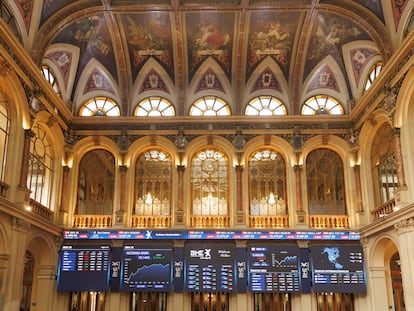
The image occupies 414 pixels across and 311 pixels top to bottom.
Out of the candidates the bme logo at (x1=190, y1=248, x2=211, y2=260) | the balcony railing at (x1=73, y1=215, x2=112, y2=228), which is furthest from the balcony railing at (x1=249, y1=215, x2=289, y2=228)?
the balcony railing at (x1=73, y1=215, x2=112, y2=228)

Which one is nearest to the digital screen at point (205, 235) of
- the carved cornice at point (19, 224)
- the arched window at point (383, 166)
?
the arched window at point (383, 166)

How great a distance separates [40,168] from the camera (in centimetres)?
1844

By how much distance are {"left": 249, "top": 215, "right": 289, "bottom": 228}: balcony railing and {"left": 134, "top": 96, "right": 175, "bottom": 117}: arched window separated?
618cm

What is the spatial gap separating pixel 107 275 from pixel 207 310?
14.2ft

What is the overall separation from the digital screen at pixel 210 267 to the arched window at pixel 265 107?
6326 mm

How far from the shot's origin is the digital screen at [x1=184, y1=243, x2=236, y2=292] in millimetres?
18562

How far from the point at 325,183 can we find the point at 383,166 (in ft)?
9.51

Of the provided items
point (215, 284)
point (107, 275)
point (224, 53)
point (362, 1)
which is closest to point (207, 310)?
point (215, 284)

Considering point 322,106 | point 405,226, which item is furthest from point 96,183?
point 405,226

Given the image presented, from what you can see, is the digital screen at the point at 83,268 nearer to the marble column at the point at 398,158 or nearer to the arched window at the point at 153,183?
the arched window at the point at 153,183

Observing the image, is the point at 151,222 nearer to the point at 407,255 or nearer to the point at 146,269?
the point at 146,269

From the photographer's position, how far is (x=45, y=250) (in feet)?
60.3

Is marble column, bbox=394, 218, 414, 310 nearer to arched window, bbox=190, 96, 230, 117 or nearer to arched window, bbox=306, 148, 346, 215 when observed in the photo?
arched window, bbox=306, 148, 346, 215

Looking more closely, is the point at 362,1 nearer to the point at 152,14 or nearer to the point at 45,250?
the point at 152,14
